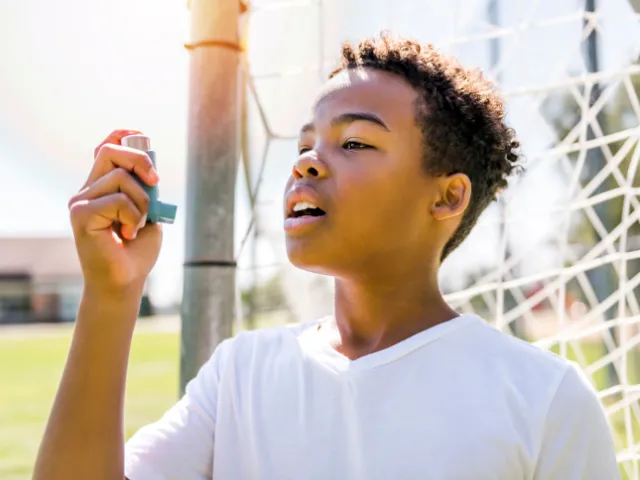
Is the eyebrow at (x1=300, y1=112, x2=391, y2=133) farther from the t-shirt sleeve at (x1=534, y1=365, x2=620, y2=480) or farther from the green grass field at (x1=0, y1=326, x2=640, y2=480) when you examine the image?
the green grass field at (x1=0, y1=326, x2=640, y2=480)

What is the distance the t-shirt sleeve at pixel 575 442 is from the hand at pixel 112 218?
46 cm

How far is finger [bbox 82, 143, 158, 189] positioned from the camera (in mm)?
698

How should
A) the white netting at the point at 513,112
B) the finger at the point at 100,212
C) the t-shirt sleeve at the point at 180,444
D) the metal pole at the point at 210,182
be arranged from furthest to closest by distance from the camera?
1. the white netting at the point at 513,112
2. the metal pole at the point at 210,182
3. the t-shirt sleeve at the point at 180,444
4. the finger at the point at 100,212

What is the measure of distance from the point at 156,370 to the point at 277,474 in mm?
8720

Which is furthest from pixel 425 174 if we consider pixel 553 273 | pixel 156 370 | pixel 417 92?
pixel 156 370

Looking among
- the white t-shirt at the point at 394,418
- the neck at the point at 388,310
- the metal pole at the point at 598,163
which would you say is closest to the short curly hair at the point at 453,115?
the neck at the point at 388,310

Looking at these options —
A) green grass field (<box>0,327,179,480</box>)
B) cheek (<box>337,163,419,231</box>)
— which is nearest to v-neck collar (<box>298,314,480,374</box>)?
cheek (<box>337,163,419,231</box>)

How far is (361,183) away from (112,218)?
0.29 m

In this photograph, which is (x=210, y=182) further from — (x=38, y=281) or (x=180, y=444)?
(x=38, y=281)

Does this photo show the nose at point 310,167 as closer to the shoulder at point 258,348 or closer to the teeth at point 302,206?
the teeth at point 302,206

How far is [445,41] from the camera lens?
1.55 meters

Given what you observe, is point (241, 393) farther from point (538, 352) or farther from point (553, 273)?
point (553, 273)

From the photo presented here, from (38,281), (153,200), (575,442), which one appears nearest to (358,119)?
(153,200)

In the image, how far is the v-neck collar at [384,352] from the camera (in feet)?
2.60
